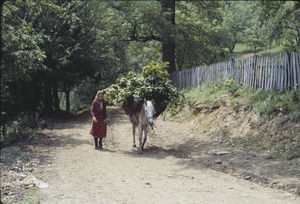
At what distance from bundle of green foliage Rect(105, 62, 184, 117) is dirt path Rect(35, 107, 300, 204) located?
1.75 metres

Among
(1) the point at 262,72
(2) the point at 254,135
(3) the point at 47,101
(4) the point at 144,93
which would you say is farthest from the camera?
(3) the point at 47,101

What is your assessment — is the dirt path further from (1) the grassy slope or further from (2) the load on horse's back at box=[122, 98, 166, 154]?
(1) the grassy slope

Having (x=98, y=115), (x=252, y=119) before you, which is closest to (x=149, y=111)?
(x=98, y=115)

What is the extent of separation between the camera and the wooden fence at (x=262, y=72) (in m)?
10.0

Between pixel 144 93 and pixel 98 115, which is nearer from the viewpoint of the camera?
pixel 144 93

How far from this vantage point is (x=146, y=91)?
30.4ft

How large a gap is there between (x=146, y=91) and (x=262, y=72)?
5.56 m

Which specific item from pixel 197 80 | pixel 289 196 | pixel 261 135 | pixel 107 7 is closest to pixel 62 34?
pixel 107 7

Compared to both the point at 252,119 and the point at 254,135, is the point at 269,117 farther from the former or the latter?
the point at 254,135

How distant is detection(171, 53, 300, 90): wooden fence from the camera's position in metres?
10.0

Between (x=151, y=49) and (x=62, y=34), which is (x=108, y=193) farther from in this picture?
(x=151, y=49)

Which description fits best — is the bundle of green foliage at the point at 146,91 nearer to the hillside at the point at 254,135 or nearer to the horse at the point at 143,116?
the horse at the point at 143,116

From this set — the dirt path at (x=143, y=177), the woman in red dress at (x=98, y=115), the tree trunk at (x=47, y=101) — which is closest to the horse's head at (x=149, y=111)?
the dirt path at (x=143, y=177)

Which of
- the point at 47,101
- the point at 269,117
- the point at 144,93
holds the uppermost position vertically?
the point at 144,93
